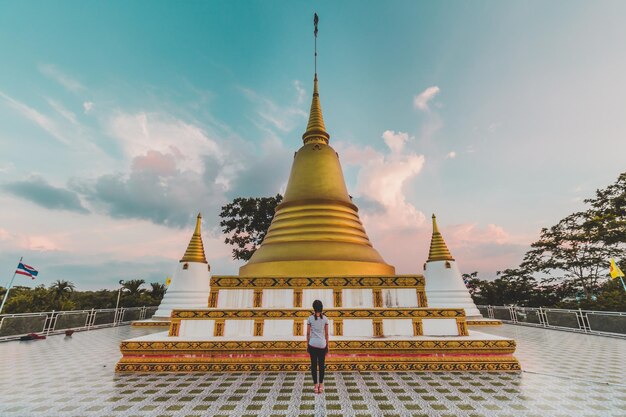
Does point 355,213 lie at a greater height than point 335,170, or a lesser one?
lesser

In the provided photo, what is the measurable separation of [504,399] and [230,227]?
26.2m

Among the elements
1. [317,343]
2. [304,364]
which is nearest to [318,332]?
[317,343]

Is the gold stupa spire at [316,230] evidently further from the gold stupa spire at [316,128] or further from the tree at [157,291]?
the tree at [157,291]

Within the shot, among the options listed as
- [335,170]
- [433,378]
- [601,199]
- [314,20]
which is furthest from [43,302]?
[601,199]

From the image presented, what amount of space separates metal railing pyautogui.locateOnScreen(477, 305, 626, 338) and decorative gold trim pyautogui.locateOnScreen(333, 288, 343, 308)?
11.6 m

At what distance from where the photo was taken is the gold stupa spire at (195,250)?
1703 cm

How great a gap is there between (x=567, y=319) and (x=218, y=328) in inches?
643

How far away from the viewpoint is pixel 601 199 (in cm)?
2397

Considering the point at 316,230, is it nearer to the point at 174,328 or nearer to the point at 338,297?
the point at 338,297

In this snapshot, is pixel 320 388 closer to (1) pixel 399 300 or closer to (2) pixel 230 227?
(1) pixel 399 300

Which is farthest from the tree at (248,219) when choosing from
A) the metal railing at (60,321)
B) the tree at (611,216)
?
the tree at (611,216)

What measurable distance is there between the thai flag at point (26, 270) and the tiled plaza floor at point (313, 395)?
6687 mm

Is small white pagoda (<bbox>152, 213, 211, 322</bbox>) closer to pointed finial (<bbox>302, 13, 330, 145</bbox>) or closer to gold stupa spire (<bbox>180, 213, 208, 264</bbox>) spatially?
gold stupa spire (<bbox>180, 213, 208, 264</bbox>)

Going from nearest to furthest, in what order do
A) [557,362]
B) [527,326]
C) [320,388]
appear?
[320,388], [557,362], [527,326]
